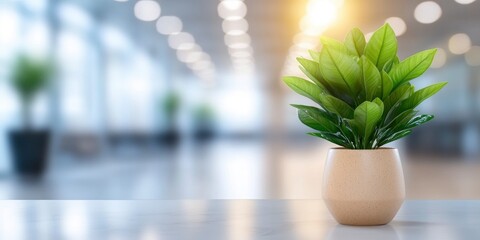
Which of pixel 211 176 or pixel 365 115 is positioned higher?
pixel 365 115

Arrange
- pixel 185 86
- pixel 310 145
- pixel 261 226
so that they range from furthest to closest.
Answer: pixel 185 86 < pixel 310 145 < pixel 261 226

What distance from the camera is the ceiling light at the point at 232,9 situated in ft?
17.1

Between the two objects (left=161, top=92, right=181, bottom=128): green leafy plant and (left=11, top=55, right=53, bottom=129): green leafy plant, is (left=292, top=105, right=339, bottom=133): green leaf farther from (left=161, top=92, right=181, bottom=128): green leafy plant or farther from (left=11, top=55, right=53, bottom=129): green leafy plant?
(left=11, top=55, right=53, bottom=129): green leafy plant

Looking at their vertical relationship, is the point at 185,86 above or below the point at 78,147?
above

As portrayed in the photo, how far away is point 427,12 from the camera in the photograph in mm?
5043

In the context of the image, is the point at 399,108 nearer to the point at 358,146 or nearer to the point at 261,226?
the point at 358,146

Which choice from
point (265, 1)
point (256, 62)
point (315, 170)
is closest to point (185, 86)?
point (256, 62)

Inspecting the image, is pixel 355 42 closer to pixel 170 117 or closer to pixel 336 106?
pixel 336 106

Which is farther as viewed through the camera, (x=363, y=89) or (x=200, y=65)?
(x=200, y=65)

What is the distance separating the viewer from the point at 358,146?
1231mm

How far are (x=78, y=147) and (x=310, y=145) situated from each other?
202 centimetres

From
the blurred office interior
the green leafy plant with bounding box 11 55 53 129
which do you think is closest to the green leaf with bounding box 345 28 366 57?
the blurred office interior

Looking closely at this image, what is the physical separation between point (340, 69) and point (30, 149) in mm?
4718

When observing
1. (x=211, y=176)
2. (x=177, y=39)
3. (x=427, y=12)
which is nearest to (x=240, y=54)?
(x=177, y=39)
